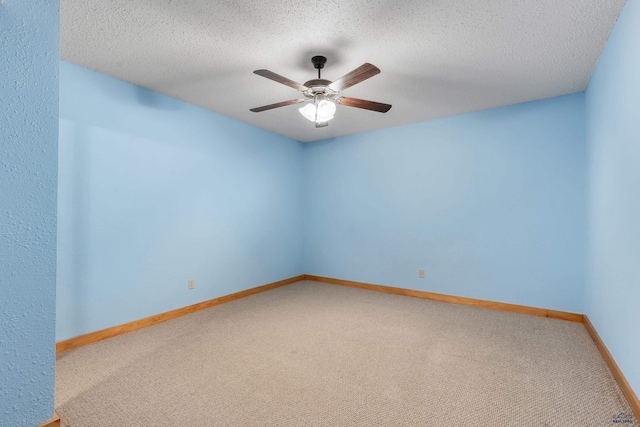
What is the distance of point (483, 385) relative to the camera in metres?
1.76

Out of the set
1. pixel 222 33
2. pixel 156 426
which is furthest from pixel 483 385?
pixel 222 33

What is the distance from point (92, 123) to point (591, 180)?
430cm

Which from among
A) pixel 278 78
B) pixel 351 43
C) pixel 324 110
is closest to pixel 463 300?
pixel 324 110

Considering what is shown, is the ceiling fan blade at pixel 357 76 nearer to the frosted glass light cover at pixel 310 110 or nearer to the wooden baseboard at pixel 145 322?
the frosted glass light cover at pixel 310 110

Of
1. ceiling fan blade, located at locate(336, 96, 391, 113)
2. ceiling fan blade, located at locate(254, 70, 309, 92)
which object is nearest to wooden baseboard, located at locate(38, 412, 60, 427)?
ceiling fan blade, located at locate(254, 70, 309, 92)

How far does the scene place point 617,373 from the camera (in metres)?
1.78

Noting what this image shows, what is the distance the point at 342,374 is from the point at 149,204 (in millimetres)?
2308

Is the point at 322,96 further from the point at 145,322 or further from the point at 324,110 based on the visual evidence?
the point at 145,322

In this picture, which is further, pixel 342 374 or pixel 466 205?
pixel 466 205

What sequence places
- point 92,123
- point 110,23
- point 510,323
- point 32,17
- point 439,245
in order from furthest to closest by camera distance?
point 439,245, point 510,323, point 92,123, point 110,23, point 32,17

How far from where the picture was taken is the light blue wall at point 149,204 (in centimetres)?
235

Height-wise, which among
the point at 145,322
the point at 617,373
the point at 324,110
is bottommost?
the point at 145,322

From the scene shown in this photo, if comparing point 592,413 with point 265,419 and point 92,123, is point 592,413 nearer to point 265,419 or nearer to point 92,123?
point 265,419

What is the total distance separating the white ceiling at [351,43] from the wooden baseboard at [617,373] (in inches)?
83.8
